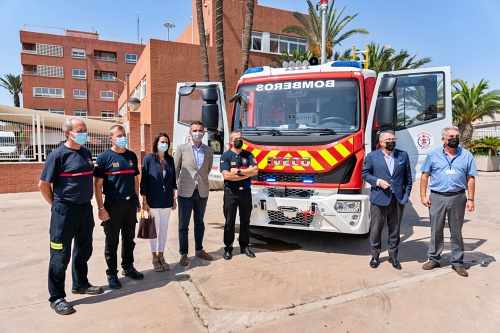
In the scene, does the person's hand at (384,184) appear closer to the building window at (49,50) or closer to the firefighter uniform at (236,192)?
the firefighter uniform at (236,192)

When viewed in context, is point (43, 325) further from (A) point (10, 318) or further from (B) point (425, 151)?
(B) point (425, 151)

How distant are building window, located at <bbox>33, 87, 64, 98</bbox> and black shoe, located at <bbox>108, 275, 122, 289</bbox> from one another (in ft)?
126

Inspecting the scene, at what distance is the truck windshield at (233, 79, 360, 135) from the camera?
5074 mm

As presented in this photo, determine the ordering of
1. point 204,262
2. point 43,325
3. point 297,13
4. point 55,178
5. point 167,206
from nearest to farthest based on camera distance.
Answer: point 43,325
point 55,178
point 167,206
point 204,262
point 297,13

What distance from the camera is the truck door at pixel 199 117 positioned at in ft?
18.8

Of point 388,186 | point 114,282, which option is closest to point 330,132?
point 388,186

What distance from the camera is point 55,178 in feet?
11.0

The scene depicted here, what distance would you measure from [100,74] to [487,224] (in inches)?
1622

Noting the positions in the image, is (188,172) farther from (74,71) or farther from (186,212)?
(74,71)

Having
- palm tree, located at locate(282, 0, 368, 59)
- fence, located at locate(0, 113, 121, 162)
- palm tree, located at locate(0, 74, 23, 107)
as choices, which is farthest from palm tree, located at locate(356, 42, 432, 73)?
palm tree, located at locate(0, 74, 23, 107)

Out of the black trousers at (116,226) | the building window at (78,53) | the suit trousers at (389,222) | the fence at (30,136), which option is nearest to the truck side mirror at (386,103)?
the suit trousers at (389,222)

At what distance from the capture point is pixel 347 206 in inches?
187

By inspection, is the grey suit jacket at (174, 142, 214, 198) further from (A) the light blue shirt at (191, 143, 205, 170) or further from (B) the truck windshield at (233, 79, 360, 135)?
(B) the truck windshield at (233, 79, 360, 135)

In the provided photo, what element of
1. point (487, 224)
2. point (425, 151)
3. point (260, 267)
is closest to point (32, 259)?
point (260, 267)
